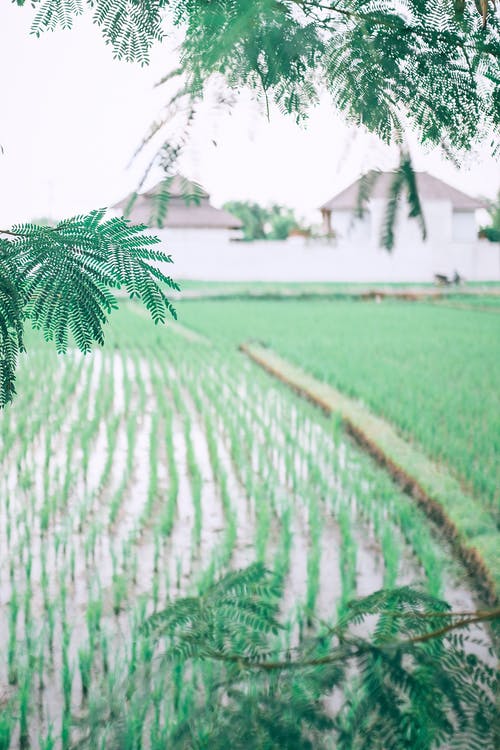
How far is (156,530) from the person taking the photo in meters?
4.20

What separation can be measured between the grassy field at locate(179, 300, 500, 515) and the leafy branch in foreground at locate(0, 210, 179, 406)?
3.52 m

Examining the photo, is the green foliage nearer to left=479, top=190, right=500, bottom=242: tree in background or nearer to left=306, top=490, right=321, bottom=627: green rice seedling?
left=479, top=190, right=500, bottom=242: tree in background

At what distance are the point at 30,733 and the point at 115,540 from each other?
1660 mm

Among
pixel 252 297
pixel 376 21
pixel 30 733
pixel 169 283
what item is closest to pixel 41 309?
pixel 169 283

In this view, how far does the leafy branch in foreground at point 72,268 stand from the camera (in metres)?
1.35

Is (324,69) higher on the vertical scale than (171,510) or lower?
higher

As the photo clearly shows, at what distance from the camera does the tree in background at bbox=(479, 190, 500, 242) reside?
4.56ft

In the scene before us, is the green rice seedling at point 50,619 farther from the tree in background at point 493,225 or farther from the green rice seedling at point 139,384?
the green rice seedling at point 139,384

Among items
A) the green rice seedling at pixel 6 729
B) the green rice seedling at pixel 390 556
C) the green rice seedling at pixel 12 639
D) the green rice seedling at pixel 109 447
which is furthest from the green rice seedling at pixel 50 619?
the green rice seedling at pixel 109 447

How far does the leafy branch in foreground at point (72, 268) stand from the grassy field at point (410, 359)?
352cm

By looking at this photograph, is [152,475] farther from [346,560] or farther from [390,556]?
[390,556]

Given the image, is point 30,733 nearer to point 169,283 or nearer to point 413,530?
point 169,283

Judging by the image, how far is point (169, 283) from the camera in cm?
137

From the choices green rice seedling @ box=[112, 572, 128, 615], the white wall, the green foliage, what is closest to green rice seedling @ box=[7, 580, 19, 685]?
green rice seedling @ box=[112, 572, 128, 615]
